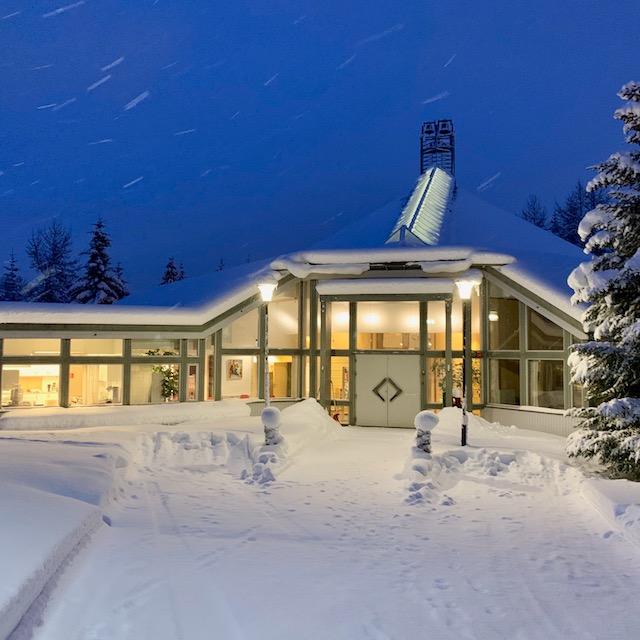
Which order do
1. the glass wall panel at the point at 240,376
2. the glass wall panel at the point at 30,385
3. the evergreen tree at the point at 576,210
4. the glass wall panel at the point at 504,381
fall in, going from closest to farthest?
the glass wall panel at the point at 30,385 → the glass wall panel at the point at 504,381 → the glass wall panel at the point at 240,376 → the evergreen tree at the point at 576,210

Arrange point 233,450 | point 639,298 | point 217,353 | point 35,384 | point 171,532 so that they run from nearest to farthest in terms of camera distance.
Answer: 1. point 171,532
2. point 639,298
3. point 233,450
4. point 35,384
5. point 217,353

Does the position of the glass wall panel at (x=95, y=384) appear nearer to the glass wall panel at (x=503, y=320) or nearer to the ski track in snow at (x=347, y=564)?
the ski track in snow at (x=347, y=564)

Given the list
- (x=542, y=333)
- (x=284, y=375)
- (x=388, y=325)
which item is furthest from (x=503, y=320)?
(x=284, y=375)

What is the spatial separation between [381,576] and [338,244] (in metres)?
15.8

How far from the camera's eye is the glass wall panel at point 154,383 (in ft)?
57.0

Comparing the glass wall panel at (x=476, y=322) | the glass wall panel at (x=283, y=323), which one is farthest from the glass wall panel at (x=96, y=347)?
the glass wall panel at (x=476, y=322)

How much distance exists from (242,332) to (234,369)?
1.16 m

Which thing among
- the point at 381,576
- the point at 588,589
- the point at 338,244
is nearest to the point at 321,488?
the point at 381,576

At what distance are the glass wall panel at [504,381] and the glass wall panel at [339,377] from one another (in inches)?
171

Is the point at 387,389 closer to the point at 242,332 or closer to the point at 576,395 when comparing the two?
the point at 242,332

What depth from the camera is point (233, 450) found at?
1326cm

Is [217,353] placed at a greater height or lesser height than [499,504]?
greater

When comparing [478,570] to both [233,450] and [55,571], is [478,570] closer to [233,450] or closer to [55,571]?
[55,571]

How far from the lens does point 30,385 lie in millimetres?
16250
